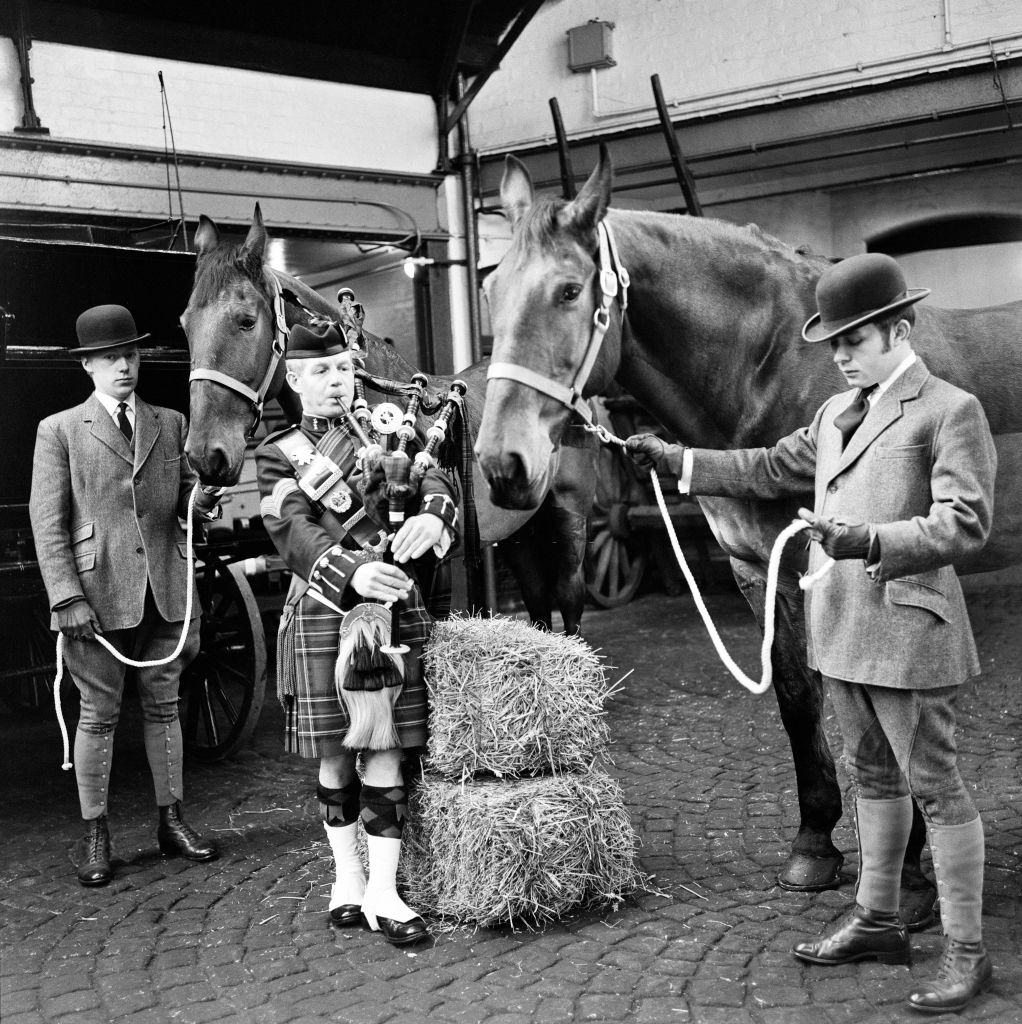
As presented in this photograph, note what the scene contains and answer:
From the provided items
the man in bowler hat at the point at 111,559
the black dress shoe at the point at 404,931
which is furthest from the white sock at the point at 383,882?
the man in bowler hat at the point at 111,559

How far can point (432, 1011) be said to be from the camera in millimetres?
2854

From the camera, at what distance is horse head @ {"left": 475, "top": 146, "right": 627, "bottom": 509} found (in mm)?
2766

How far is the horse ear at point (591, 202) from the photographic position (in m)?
2.86

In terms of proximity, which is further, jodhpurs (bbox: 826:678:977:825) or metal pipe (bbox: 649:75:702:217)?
metal pipe (bbox: 649:75:702:217)

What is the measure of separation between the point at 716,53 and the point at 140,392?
565 centimetres

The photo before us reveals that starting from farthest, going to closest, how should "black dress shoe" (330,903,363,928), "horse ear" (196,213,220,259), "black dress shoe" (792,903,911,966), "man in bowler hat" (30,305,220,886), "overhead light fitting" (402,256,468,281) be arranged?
"overhead light fitting" (402,256,468,281)
"horse ear" (196,213,220,259)
"man in bowler hat" (30,305,220,886)
"black dress shoe" (330,903,363,928)
"black dress shoe" (792,903,911,966)

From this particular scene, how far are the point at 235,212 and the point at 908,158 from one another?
209 inches

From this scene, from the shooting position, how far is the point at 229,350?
4227 mm

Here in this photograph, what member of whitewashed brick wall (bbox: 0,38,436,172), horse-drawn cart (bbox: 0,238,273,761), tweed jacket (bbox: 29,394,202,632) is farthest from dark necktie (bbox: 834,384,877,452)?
whitewashed brick wall (bbox: 0,38,436,172)

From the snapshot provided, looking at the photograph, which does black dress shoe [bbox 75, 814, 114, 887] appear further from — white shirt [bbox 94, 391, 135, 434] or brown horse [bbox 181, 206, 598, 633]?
white shirt [bbox 94, 391, 135, 434]

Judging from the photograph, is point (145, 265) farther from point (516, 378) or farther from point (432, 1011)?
point (432, 1011)

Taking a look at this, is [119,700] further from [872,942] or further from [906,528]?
[906,528]

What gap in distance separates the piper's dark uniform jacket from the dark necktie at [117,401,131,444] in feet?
3.43

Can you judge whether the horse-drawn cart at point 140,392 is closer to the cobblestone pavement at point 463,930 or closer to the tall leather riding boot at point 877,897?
the cobblestone pavement at point 463,930
